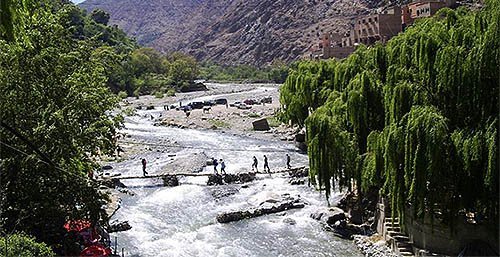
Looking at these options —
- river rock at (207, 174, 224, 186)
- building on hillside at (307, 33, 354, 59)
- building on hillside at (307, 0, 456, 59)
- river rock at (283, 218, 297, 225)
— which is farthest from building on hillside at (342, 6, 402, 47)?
river rock at (283, 218, 297, 225)

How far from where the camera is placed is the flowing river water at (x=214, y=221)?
2019 centimetres

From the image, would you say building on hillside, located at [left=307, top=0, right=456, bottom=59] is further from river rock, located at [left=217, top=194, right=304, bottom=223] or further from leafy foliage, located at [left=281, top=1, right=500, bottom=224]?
leafy foliage, located at [left=281, top=1, right=500, bottom=224]

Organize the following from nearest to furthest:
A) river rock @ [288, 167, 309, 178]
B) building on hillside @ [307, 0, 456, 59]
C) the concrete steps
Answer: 1. the concrete steps
2. river rock @ [288, 167, 309, 178]
3. building on hillside @ [307, 0, 456, 59]

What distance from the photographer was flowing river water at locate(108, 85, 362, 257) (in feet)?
66.2

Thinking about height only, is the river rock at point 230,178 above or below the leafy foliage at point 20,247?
below

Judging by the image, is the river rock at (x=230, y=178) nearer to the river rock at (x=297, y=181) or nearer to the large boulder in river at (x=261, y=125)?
the river rock at (x=297, y=181)

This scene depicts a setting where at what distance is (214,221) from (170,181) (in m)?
7.86

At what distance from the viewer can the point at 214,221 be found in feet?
78.8

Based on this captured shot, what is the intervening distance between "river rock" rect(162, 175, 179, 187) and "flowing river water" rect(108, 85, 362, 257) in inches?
Result: 15.0

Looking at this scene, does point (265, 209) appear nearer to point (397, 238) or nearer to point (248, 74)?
point (397, 238)

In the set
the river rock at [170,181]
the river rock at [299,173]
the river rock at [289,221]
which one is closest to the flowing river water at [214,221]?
the river rock at [289,221]

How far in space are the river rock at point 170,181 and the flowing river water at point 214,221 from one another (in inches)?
15.0

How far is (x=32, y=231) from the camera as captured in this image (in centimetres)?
1522

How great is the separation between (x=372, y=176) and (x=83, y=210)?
9.28 meters
